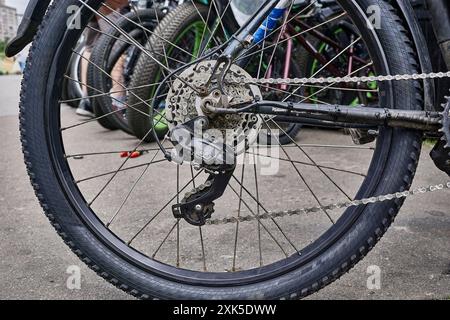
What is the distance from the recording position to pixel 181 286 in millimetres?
1742

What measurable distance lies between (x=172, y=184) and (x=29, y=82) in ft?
5.68

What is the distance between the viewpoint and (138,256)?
1.78m

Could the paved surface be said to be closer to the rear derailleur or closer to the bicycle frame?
the rear derailleur

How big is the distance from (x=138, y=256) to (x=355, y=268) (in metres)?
0.86

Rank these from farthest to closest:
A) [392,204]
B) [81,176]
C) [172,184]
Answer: [81,176] < [172,184] < [392,204]

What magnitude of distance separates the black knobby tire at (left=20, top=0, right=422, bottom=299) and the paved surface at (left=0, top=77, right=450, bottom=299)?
33cm

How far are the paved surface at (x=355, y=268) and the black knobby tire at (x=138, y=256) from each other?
0.33 m

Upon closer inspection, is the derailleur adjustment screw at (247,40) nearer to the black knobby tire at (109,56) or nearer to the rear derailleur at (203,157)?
the rear derailleur at (203,157)

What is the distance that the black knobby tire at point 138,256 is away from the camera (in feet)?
5.38

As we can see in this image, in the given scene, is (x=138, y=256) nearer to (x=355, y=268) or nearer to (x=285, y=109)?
(x=285, y=109)

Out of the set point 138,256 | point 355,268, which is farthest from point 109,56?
point 138,256

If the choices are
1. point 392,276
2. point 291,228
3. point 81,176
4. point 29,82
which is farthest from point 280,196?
point 29,82
